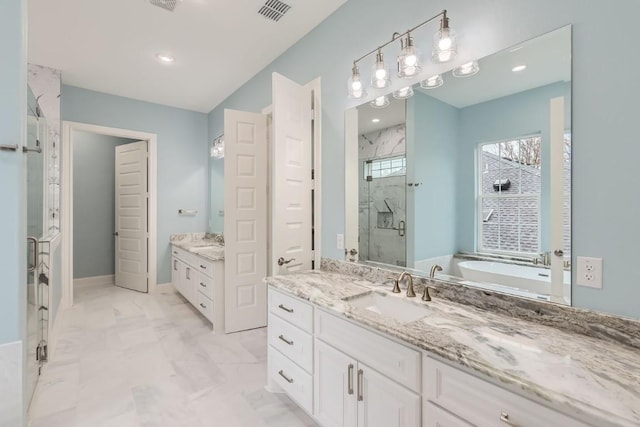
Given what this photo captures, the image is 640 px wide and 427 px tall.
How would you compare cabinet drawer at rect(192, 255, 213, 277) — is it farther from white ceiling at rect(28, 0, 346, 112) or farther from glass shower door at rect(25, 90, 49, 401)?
white ceiling at rect(28, 0, 346, 112)

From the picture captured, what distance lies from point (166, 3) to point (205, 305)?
2.85 metres

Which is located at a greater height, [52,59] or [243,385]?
[52,59]

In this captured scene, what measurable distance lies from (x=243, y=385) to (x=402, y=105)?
2.26m

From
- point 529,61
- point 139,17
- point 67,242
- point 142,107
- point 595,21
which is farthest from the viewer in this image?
point 142,107

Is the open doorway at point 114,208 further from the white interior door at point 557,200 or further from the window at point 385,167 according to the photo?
the white interior door at point 557,200

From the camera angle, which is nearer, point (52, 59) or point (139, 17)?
point (139, 17)

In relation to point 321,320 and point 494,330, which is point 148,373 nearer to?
point 321,320

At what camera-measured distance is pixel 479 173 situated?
1599mm

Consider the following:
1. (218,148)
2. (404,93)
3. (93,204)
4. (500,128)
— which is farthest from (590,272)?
(93,204)

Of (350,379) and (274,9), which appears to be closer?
(350,379)

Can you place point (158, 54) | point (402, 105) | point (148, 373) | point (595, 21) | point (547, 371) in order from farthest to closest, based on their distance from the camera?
point (158, 54) < point (148, 373) < point (402, 105) < point (595, 21) < point (547, 371)

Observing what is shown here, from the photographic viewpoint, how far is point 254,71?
349 centimetres

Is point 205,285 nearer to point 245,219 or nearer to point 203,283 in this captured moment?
point 203,283

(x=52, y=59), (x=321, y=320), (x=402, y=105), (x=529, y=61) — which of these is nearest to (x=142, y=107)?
(x=52, y=59)
